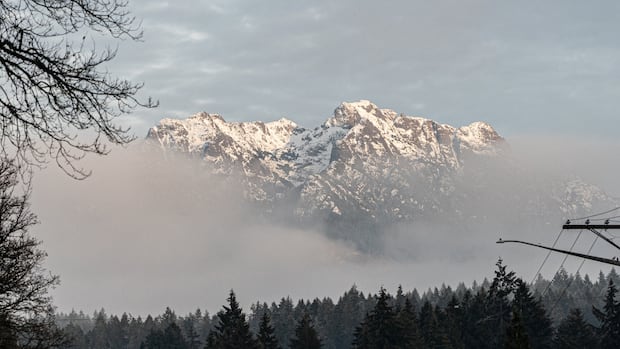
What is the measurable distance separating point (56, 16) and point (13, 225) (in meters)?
11.1

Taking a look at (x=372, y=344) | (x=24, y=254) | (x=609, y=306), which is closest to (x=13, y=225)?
(x=24, y=254)

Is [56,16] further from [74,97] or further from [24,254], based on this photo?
[24,254]

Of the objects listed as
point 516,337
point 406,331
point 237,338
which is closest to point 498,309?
point 406,331

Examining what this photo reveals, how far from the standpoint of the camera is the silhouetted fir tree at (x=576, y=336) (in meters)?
81.7

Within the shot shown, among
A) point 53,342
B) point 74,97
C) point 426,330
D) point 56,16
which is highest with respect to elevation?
point 426,330

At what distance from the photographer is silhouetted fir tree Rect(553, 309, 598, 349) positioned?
268ft

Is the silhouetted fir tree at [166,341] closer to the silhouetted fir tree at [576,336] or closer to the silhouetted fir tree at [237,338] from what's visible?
the silhouetted fir tree at [237,338]

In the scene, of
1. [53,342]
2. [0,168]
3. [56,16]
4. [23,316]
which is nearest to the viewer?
[56,16]

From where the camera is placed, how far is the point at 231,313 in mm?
92375

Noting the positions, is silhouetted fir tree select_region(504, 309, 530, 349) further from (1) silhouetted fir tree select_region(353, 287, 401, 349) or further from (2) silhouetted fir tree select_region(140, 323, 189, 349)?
(2) silhouetted fir tree select_region(140, 323, 189, 349)

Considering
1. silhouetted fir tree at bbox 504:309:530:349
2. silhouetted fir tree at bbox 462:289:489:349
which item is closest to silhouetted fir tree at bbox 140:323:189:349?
silhouetted fir tree at bbox 462:289:489:349

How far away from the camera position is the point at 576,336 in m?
84.2

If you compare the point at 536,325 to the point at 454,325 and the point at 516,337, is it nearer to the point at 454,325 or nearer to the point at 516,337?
the point at 454,325

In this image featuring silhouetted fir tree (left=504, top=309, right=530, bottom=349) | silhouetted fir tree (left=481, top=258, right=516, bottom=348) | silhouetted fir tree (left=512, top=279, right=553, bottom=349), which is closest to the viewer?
silhouetted fir tree (left=504, top=309, right=530, bottom=349)
